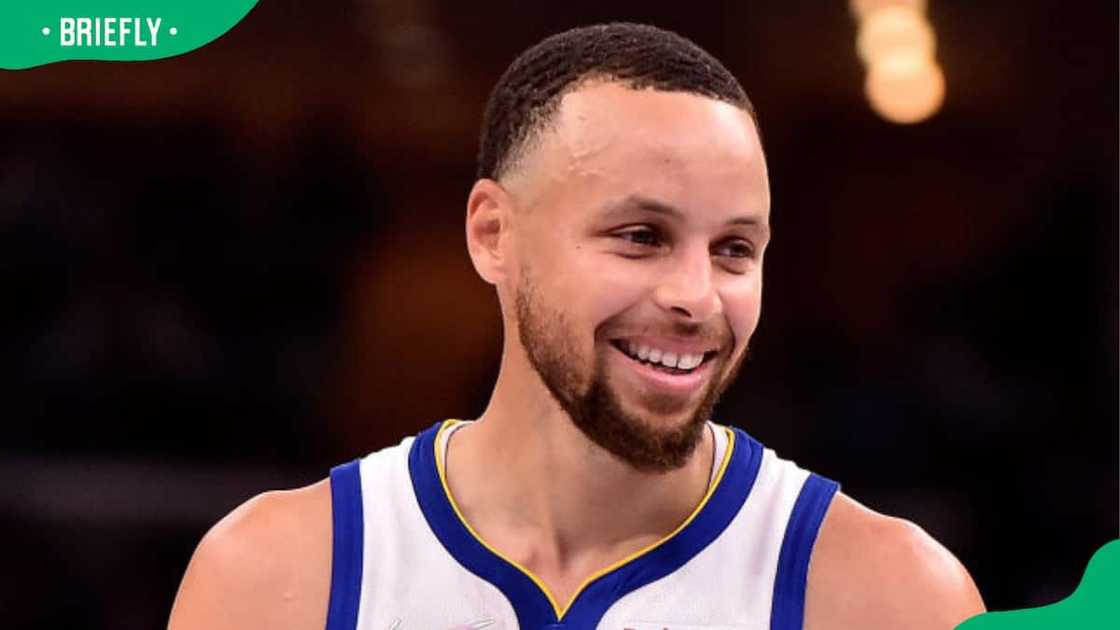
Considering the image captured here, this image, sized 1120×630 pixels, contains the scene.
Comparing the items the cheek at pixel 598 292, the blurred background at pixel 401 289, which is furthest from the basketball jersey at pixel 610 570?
the blurred background at pixel 401 289

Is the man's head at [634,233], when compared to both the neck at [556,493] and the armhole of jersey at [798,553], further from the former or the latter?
the armhole of jersey at [798,553]

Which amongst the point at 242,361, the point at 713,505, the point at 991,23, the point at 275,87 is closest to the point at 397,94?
the point at 275,87

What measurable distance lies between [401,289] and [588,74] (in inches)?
86.7

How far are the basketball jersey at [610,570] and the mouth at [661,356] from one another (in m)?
0.27

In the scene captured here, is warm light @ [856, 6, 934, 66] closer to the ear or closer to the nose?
the ear

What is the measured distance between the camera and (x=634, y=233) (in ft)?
6.52

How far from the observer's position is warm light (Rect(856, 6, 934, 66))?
435 cm

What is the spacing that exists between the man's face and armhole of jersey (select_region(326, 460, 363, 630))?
37cm

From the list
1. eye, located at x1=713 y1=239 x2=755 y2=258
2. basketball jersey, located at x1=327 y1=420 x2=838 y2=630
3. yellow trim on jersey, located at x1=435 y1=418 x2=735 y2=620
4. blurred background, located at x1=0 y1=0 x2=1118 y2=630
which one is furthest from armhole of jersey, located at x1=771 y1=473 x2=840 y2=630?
blurred background, located at x1=0 y1=0 x2=1118 y2=630

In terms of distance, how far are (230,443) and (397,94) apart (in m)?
Result: 1.08

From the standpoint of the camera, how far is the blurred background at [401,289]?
422 cm

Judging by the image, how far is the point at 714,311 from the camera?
198cm

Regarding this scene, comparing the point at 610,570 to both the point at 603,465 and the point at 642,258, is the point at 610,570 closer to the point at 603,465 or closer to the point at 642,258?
the point at 603,465

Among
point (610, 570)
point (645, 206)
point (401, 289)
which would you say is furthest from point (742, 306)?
point (401, 289)
